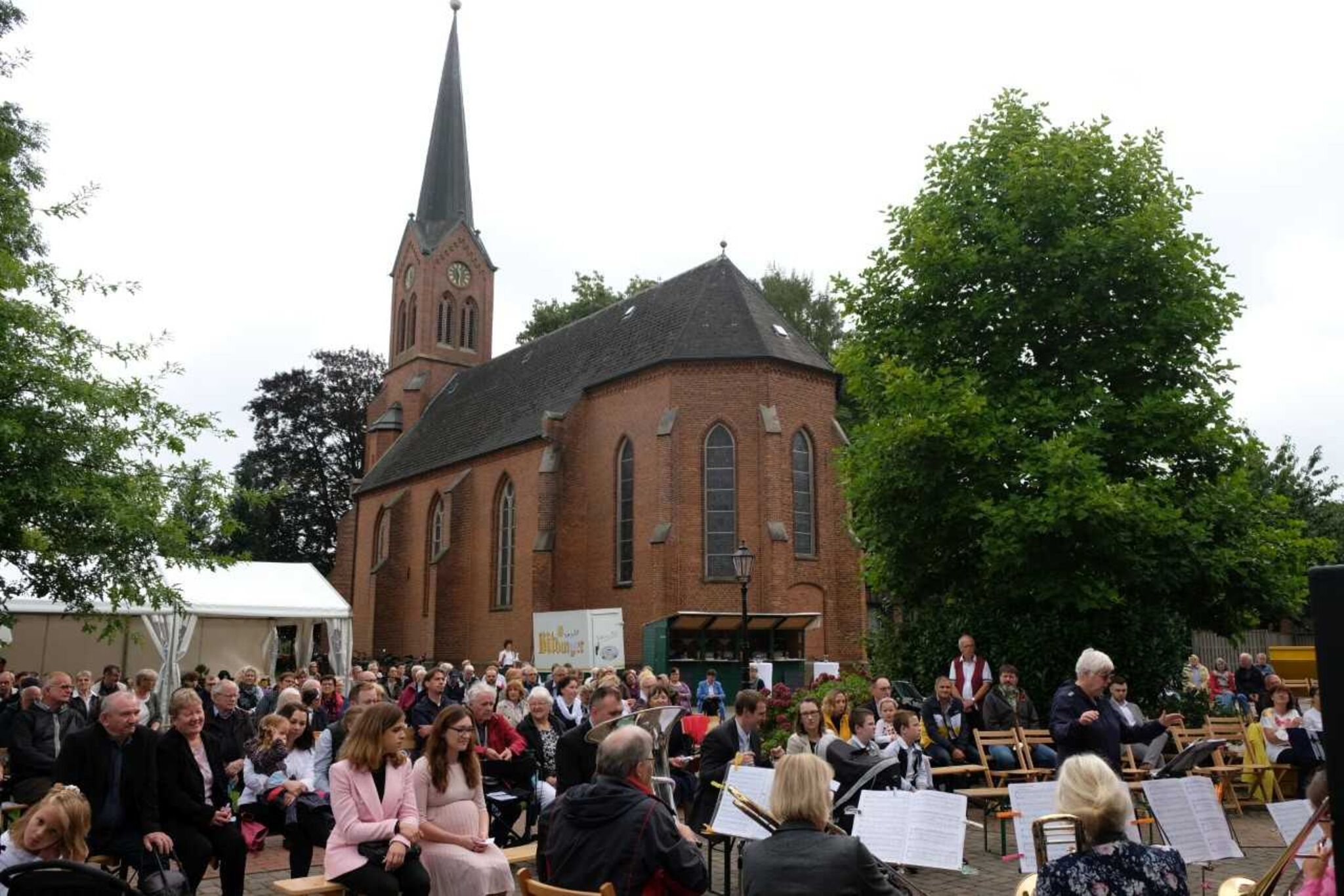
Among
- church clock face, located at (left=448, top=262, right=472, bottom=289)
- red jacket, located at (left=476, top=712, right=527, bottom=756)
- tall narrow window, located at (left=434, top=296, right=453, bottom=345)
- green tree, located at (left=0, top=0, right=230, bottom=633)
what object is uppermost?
church clock face, located at (left=448, top=262, right=472, bottom=289)

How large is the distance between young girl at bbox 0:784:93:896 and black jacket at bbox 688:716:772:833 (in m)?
4.64

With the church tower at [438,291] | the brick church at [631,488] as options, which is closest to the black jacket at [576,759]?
the brick church at [631,488]

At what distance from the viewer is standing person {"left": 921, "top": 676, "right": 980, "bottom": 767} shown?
11.5 m

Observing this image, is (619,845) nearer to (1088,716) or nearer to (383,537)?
(1088,716)

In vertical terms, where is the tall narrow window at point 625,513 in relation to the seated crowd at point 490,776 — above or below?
above

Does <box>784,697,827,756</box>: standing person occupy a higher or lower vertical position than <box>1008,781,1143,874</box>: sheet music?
higher

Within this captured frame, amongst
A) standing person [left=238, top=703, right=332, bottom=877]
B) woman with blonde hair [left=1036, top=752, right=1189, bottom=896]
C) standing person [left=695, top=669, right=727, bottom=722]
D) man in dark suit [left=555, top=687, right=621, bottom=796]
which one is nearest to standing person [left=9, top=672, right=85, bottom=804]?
standing person [left=238, top=703, right=332, bottom=877]

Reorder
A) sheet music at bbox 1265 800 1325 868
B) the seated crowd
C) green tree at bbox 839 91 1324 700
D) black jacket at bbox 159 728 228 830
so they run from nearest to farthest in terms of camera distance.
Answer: the seated crowd, sheet music at bbox 1265 800 1325 868, black jacket at bbox 159 728 228 830, green tree at bbox 839 91 1324 700

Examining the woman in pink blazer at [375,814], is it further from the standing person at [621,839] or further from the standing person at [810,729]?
the standing person at [810,729]

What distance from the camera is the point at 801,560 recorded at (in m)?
31.3

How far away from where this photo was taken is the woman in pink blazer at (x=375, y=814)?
598 centimetres

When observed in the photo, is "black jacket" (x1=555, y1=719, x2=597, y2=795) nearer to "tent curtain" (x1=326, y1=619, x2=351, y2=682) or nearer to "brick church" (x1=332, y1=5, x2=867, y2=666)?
"tent curtain" (x1=326, y1=619, x2=351, y2=682)

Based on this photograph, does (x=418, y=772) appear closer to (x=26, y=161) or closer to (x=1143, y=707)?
(x=1143, y=707)

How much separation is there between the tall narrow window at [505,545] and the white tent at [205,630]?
12.1 metres
